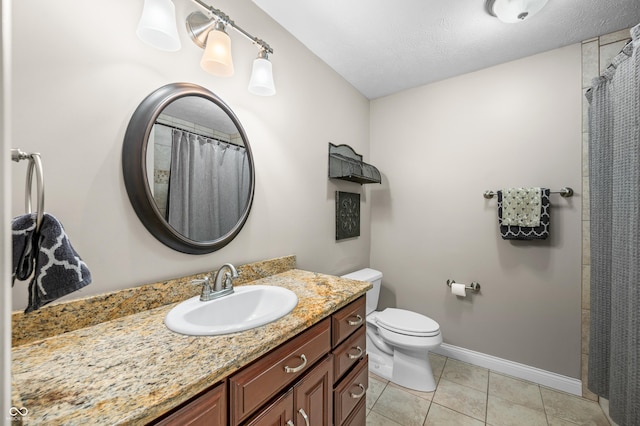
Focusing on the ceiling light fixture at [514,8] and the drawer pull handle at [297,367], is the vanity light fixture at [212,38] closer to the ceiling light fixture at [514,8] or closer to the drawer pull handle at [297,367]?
the drawer pull handle at [297,367]

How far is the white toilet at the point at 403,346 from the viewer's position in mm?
1829

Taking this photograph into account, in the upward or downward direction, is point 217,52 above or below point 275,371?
above

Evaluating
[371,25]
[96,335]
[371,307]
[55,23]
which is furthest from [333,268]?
[55,23]

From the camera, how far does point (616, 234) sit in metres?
1.38

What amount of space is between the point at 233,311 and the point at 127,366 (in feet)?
1.74

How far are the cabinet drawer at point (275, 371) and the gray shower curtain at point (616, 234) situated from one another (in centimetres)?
144

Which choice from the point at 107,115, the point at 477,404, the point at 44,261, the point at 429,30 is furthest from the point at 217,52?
the point at 477,404

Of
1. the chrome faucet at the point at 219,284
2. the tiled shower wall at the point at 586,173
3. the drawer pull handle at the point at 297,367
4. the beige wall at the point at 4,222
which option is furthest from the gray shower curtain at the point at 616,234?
the beige wall at the point at 4,222

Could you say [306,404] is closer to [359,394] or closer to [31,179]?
[359,394]

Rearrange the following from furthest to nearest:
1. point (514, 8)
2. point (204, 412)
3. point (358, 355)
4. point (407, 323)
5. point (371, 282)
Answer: point (371, 282)
point (407, 323)
point (514, 8)
point (358, 355)
point (204, 412)

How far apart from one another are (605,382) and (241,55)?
2.83 meters

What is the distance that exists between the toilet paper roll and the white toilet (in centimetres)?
38

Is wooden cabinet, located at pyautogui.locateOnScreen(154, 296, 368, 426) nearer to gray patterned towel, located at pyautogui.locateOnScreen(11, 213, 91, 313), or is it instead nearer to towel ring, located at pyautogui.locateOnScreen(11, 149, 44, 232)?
gray patterned towel, located at pyautogui.locateOnScreen(11, 213, 91, 313)

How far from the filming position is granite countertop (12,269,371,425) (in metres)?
0.53
